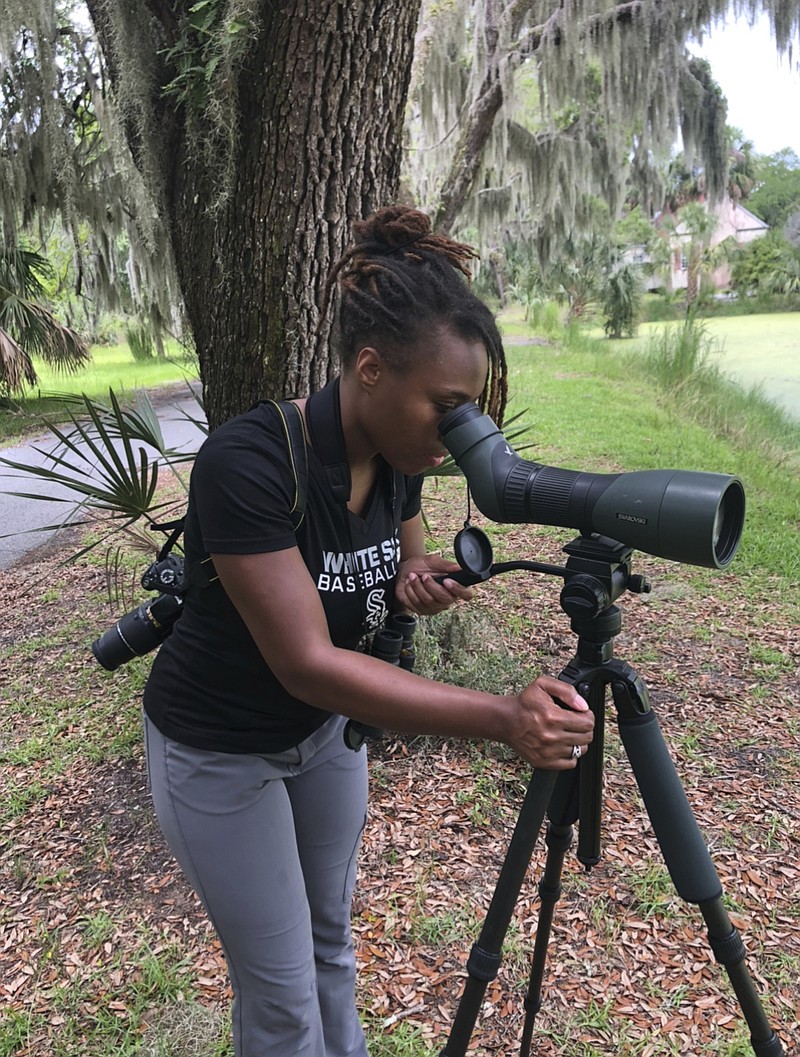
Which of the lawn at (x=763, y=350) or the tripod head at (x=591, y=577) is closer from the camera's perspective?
the tripod head at (x=591, y=577)

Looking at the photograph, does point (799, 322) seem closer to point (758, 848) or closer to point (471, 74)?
point (471, 74)

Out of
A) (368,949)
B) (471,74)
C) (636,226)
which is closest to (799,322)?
(636,226)

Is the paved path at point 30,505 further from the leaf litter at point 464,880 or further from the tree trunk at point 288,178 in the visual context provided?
the leaf litter at point 464,880

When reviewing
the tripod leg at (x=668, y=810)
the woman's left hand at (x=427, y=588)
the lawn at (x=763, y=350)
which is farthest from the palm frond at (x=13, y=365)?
the tripod leg at (x=668, y=810)

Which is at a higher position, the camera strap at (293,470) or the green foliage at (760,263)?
the green foliage at (760,263)

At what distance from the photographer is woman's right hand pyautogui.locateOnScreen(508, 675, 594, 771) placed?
37.9 inches

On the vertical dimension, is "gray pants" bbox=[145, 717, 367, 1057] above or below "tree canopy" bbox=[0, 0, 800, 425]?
below

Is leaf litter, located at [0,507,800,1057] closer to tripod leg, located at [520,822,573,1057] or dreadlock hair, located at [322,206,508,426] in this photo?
tripod leg, located at [520,822,573,1057]

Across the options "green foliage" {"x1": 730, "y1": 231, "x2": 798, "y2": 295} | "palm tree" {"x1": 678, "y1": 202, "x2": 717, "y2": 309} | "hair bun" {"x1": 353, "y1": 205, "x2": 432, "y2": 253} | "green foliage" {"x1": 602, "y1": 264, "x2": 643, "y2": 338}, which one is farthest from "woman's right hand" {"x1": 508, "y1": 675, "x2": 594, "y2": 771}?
"palm tree" {"x1": 678, "y1": 202, "x2": 717, "y2": 309}

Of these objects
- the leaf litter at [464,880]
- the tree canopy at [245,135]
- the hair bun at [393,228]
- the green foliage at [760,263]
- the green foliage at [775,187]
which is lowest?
the leaf litter at [464,880]

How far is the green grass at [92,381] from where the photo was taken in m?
8.56

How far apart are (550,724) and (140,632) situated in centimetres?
94

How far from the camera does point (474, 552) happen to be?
1.20 meters

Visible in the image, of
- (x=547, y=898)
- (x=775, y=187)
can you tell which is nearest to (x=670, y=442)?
(x=547, y=898)
